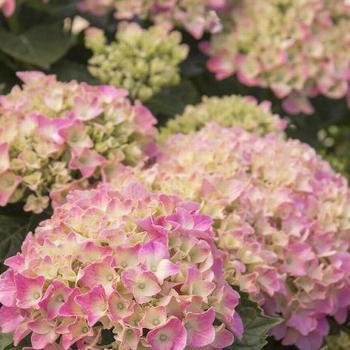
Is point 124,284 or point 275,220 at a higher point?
point 124,284

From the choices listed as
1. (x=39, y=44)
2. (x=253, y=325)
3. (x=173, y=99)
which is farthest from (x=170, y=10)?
(x=253, y=325)

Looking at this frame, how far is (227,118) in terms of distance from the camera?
203 cm

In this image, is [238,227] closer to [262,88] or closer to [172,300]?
[172,300]

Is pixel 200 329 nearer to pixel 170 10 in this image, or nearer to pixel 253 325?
pixel 253 325

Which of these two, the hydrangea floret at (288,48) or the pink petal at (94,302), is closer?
the pink petal at (94,302)

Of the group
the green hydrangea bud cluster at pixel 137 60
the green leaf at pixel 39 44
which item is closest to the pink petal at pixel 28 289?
the green hydrangea bud cluster at pixel 137 60

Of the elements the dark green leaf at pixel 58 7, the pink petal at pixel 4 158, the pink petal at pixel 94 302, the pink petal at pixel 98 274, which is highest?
the pink petal at pixel 98 274

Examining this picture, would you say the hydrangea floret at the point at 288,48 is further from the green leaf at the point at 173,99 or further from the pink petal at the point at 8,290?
the pink petal at the point at 8,290

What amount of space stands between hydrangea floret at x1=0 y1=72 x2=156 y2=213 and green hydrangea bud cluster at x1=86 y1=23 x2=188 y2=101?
0.66ft

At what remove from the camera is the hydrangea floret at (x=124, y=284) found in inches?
47.4

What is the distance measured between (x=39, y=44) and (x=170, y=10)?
1.06 feet

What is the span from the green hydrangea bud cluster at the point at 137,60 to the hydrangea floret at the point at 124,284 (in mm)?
612

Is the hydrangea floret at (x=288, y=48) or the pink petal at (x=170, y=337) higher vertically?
the pink petal at (x=170, y=337)

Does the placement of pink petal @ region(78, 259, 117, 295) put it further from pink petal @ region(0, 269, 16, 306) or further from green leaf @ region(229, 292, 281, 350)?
green leaf @ region(229, 292, 281, 350)
